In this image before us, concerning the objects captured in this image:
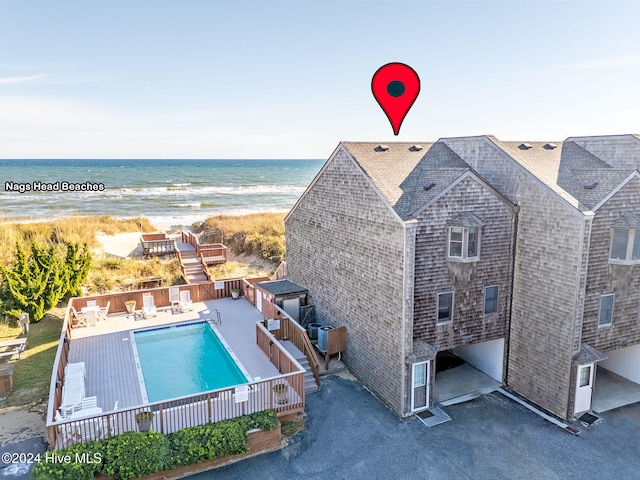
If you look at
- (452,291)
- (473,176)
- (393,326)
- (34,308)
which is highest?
(473,176)

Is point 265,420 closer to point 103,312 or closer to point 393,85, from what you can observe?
point 393,85

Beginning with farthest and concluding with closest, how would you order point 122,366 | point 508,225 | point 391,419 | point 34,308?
point 34,308 < point 122,366 < point 508,225 < point 391,419

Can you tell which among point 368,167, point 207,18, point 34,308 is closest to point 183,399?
point 368,167

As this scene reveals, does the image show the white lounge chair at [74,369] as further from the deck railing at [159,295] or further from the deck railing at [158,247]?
the deck railing at [158,247]

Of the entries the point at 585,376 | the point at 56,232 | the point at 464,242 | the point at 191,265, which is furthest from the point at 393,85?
the point at 56,232

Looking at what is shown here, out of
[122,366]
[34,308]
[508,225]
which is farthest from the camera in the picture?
[34,308]

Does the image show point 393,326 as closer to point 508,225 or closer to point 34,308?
point 508,225

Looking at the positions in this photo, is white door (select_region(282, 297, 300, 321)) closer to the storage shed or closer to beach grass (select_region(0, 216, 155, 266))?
the storage shed

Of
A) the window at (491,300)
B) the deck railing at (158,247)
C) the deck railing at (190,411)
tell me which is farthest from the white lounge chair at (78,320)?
the window at (491,300)
